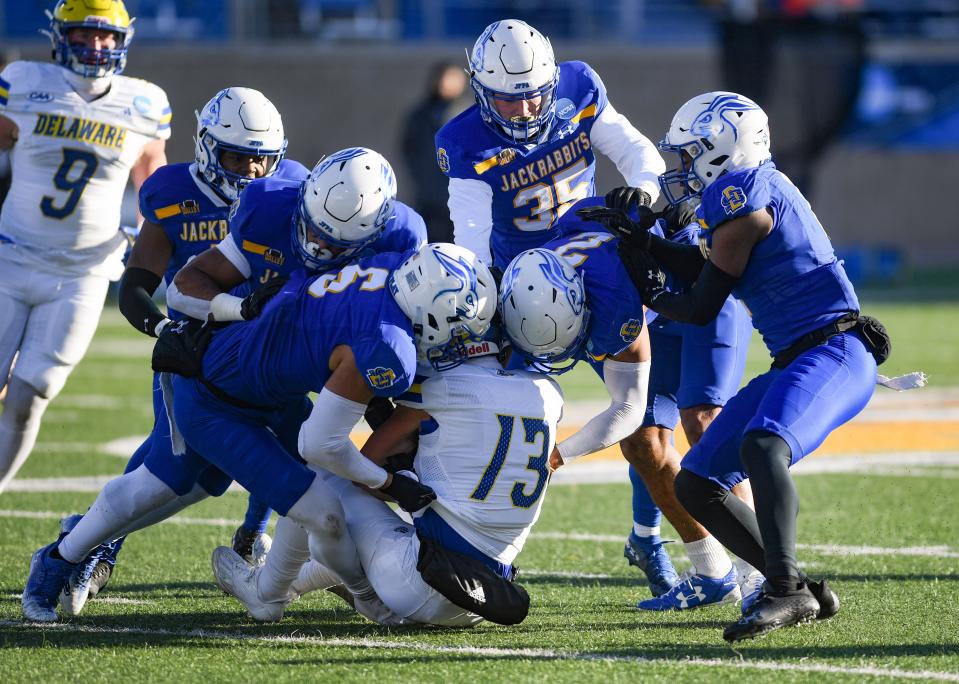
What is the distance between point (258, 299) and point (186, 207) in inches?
31.5

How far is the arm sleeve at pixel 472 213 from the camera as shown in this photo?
4.97 metres

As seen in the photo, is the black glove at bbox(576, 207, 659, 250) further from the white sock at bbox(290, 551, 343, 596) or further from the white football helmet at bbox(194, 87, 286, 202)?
the white sock at bbox(290, 551, 343, 596)

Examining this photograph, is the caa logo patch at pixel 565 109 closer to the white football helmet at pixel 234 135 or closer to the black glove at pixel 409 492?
the white football helmet at pixel 234 135

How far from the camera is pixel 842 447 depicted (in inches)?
305

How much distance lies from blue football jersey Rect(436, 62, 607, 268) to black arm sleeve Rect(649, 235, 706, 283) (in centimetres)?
76

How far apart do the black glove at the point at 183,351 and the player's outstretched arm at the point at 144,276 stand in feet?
1.39

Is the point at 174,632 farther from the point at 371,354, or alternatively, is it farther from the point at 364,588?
the point at 371,354

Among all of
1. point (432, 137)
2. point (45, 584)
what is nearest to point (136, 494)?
point (45, 584)

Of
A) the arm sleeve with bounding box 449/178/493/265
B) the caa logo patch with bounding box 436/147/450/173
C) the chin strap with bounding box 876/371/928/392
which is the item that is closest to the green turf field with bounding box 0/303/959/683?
the chin strap with bounding box 876/371/928/392

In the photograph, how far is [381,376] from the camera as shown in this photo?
150 inches

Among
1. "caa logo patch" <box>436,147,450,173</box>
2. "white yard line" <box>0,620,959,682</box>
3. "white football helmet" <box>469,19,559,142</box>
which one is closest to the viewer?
"white yard line" <box>0,620,959,682</box>

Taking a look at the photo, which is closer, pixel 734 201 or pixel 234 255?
pixel 734 201

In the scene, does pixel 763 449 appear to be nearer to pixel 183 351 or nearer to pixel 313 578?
pixel 313 578

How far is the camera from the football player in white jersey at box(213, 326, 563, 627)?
13.3ft
